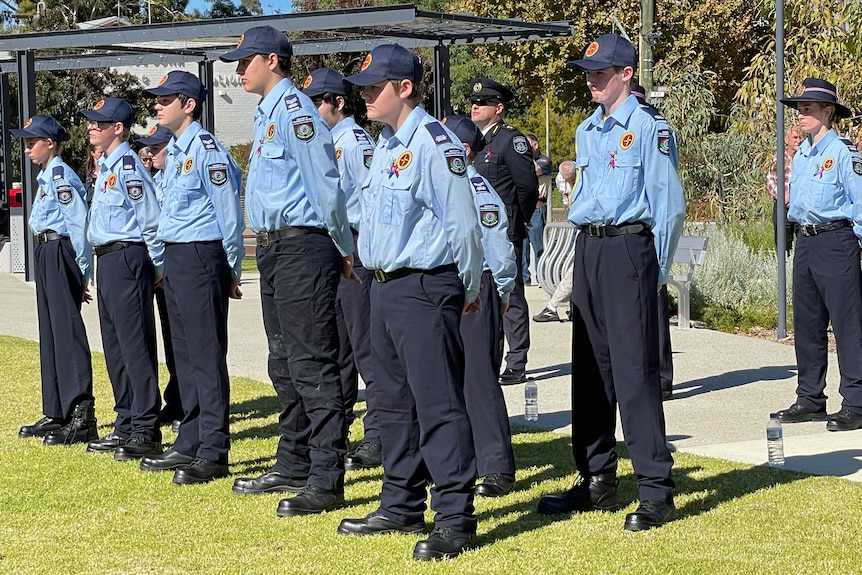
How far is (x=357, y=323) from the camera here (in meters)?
7.94

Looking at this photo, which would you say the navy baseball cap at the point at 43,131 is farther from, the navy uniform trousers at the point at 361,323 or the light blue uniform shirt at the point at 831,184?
the light blue uniform shirt at the point at 831,184

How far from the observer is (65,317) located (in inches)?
343

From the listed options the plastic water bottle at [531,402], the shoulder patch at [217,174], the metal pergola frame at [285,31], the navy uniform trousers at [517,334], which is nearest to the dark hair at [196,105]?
the shoulder patch at [217,174]

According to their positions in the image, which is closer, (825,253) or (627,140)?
(627,140)

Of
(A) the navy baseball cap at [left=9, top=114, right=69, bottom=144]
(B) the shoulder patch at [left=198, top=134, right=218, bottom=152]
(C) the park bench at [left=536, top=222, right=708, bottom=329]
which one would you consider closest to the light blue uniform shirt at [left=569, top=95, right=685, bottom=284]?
(B) the shoulder patch at [left=198, top=134, right=218, bottom=152]

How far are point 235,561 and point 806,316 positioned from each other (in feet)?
16.2

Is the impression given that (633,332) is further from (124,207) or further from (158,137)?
(158,137)

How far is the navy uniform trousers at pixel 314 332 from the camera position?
648 cm

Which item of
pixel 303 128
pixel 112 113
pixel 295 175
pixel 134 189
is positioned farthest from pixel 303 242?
pixel 112 113

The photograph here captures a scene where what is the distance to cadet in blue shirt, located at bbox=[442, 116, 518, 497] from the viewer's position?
6973 mm

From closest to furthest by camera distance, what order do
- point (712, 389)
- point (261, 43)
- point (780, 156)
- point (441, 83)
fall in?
point (261, 43), point (712, 389), point (780, 156), point (441, 83)

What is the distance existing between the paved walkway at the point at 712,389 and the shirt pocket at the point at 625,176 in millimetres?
2209

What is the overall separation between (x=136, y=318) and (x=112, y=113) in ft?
→ 4.11

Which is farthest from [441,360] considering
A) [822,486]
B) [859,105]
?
[859,105]
